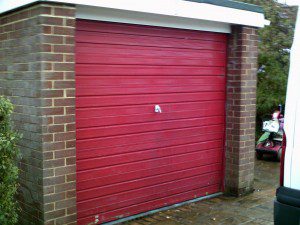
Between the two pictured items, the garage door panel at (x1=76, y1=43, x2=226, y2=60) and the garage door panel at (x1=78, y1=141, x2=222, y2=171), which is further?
the garage door panel at (x1=78, y1=141, x2=222, y2=171)

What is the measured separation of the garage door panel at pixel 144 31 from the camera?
477cm

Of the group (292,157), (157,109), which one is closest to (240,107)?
(157,109)

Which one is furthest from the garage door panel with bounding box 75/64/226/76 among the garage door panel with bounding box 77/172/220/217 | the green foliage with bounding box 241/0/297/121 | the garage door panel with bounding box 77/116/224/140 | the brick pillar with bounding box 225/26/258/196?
the green foliage with bounding box 241/0/297/121

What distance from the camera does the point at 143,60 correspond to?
17.5 ft

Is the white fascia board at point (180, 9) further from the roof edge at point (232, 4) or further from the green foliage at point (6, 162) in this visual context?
the green foliage at point (6, 162)

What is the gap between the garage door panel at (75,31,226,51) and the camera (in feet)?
15.6

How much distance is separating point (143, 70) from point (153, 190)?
66.0 inches

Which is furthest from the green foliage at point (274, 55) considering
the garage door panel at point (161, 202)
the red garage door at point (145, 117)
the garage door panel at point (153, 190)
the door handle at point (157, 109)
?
the door handle at point (157, 109)

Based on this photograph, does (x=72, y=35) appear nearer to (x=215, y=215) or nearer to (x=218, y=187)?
(x=215, y=215)

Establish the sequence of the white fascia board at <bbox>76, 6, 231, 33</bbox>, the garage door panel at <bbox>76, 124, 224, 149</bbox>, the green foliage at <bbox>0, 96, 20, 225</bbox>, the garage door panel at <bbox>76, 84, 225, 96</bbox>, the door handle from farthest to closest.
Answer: the door handle → the garage door panel at <bbox>76, 124, 224, 149</bbox> → the garage door panel at <bbox>76, 84, 225, 96</bbox> → the white fascia board at <bbox>76, 6, 231, 33</bbox> → the green foliage at <bbox>0, 96, 20, 225</bbox>

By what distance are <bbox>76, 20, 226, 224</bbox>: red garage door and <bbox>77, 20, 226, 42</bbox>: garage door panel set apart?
0.01m

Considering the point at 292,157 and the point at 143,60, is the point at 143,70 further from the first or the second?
the point at 292,157

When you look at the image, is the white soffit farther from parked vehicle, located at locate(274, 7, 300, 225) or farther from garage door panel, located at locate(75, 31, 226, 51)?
parked vehicle, located at locate(274, 7, 300, 225)

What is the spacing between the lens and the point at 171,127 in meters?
5.73
